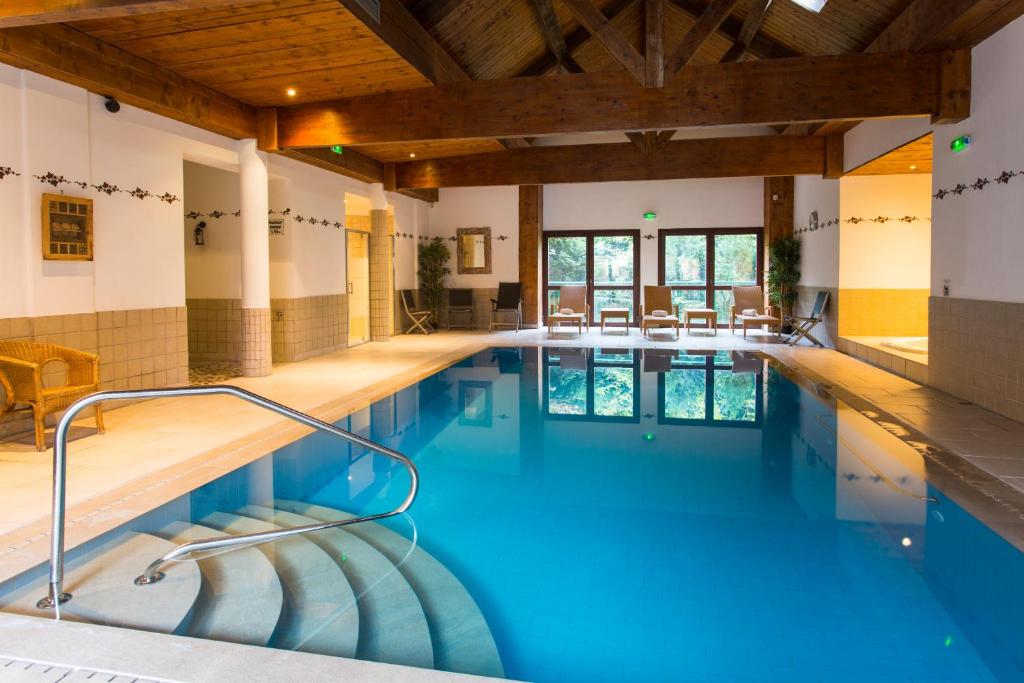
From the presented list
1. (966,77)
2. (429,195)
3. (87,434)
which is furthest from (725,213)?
(87,434)

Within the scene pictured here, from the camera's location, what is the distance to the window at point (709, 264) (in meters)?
14.2

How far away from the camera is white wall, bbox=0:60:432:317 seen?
206 inches

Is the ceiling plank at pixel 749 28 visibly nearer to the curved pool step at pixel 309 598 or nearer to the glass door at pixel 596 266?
the glass door at pixel 596 266

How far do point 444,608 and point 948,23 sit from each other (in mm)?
5998

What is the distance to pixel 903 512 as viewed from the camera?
3760 millimetres

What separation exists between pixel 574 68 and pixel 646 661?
10032 millimetres

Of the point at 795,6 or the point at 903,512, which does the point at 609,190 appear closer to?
the point at 795,6

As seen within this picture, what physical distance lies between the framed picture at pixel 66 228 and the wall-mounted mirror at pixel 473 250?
9082mm

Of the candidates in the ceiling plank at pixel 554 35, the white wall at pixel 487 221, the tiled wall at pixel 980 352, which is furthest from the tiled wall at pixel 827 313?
the white wall at pixel 487 221

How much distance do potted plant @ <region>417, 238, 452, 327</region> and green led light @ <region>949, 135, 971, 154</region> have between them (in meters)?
9.34

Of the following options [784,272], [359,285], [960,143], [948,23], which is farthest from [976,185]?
[359,285]

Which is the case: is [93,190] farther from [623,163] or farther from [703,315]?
[703,315]

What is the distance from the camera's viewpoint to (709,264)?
14344 millimetres

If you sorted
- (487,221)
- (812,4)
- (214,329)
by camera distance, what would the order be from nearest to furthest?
1. (812,4)
2. (214,329)
3. (487,221)
